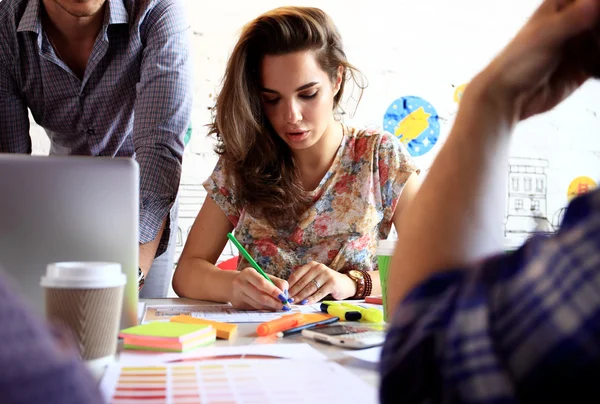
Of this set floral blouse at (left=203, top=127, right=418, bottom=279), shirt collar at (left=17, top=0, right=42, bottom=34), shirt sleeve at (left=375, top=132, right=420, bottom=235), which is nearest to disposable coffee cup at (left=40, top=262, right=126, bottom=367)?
floral blouse at (left=203, top=127, right=418, bottom=279)

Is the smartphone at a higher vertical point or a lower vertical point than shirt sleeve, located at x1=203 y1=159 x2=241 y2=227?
lower

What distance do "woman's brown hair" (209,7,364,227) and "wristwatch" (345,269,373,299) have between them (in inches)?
11.8

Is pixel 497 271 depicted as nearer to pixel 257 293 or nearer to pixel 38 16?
pixel 257 293

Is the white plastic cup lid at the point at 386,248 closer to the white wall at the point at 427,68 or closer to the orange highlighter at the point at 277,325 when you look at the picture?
the orange highlighter at the point at 277,325

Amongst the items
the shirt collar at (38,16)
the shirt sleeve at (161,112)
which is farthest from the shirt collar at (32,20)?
the shirt sleeve at (161,112)

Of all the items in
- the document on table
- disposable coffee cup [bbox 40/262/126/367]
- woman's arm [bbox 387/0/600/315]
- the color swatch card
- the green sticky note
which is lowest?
the document on table

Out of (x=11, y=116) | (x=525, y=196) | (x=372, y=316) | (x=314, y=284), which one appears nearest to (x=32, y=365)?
(x=372, y=316)

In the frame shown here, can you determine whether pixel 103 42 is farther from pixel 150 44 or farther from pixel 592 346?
pixel 592 346

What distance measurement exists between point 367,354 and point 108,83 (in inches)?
48.4

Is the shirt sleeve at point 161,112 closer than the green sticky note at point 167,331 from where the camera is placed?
No

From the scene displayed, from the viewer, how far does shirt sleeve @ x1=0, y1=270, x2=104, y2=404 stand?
0.22 metres

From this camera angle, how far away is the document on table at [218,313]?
1.02m

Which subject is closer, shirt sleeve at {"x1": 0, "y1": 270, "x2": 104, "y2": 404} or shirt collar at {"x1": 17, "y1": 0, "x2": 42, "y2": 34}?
shirt sleeve at {"x1": 0, "y1": 270, "x2": 104, "y2": 404}

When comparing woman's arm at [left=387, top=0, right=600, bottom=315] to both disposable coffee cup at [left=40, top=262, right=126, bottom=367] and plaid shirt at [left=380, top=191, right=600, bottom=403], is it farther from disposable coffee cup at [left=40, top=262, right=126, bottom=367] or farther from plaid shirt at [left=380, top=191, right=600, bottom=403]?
disposable coffee cup at [left=40, top=262, right=126, bottom=367]
